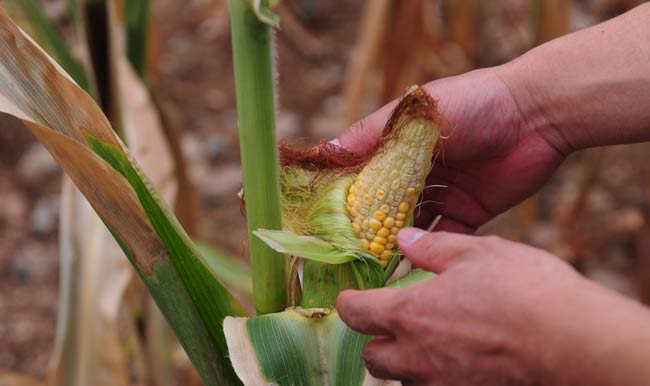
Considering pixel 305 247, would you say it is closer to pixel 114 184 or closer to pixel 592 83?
pixel 114 184

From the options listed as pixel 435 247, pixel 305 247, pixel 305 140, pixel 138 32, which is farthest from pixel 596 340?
pixel 305 140

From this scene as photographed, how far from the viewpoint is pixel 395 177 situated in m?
0.82

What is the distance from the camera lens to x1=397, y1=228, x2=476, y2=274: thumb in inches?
27.5

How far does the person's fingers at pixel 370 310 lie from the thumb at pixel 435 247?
0.05 meters

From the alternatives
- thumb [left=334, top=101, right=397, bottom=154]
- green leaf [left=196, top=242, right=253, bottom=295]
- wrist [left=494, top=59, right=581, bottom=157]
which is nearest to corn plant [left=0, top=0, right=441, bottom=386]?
thumb [left=334, top=101, right=397, bottom=154]

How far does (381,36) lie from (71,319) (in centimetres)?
114

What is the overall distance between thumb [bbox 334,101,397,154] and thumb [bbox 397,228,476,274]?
0.88ft

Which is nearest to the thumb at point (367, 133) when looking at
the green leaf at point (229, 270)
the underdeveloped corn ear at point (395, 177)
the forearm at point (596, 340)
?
the underdeveloped corn ear at point (395, 177)

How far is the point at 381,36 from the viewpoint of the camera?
75.6 inches

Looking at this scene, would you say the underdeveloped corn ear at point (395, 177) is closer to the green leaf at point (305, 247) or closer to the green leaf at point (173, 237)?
the green leaf at point (305, 247)

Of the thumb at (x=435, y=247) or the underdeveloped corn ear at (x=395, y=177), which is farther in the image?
the underdeveloped corn ear at (x=395, y=177)

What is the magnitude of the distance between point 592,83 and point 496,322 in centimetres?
53

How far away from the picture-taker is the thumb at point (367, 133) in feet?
3.33

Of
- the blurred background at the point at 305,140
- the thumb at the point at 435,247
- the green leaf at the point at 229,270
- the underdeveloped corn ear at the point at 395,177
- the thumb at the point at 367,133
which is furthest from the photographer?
the blurred background at the point at 305,140
